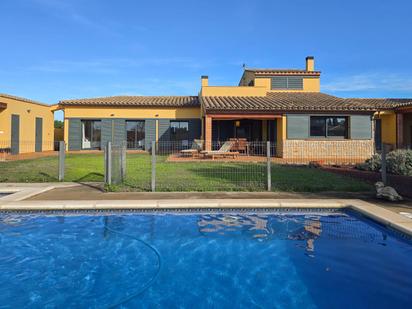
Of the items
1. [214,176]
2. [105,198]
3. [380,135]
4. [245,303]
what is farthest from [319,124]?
[245,303]

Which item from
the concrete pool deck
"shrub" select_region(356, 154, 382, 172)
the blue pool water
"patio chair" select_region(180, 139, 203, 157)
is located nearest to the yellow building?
"patio chair" select_region(180, 139, 203, 157)

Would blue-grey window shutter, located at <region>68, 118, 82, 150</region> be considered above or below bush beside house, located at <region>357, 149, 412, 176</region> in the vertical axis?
above

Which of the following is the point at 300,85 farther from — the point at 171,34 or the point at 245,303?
the point at 245,303

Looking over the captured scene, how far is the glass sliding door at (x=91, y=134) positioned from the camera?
25656mm

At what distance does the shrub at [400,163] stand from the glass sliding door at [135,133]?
62.0 feet

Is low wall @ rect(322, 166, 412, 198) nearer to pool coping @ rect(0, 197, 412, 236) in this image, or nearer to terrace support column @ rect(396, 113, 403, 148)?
pool coping @ rect(0, 197, 412, 236)

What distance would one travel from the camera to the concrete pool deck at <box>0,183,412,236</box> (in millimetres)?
7273

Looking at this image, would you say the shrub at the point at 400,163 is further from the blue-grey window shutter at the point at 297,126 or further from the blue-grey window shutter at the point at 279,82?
the blue-grey window shutter at the point at 279,82

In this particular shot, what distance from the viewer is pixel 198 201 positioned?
25.3 feet

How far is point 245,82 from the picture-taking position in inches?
1165

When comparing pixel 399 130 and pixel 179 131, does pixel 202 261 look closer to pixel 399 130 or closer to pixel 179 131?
pixel 179 131

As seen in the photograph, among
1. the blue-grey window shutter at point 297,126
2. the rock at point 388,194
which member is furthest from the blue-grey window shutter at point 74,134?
the rock at point 388,194

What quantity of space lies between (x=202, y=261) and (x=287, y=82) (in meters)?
22.9

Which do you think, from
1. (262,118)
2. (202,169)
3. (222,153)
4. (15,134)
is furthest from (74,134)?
(202,169)
